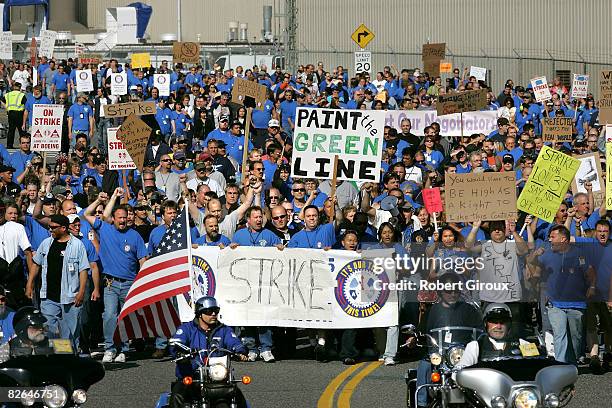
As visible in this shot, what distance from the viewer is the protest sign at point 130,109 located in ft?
83.7

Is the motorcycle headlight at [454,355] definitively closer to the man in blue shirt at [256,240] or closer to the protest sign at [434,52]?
the man in blue shirt at [256,240]

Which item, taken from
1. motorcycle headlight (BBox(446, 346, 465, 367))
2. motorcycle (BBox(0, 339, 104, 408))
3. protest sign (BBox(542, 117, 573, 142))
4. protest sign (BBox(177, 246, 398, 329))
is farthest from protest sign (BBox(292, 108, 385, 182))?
motorcycle (BBox(0, 339, 104, 408))

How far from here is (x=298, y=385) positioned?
1559 cm

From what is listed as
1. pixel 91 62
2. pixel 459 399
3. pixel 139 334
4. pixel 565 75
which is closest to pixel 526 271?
pixel 139 334

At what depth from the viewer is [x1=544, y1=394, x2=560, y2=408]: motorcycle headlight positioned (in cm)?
1049

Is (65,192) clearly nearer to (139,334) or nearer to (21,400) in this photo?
(139,334)

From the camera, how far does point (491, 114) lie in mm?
31875

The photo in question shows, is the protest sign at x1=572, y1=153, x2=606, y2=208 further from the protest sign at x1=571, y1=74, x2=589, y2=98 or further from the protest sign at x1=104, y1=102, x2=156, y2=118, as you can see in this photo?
the protest sign at x1=571, y1=74, x2=589, y2=98

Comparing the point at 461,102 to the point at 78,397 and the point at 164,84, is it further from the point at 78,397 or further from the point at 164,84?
the point at 78,397

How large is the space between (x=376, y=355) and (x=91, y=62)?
22363 millimetres

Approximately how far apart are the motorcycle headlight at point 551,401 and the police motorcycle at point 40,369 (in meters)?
3.19

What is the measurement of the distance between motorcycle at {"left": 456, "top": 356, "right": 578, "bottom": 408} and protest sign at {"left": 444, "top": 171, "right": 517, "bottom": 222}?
7382 millimetres

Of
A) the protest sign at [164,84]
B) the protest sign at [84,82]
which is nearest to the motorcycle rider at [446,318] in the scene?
the protest sign at [84,82]

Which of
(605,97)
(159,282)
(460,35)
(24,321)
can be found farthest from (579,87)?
(24,321)
